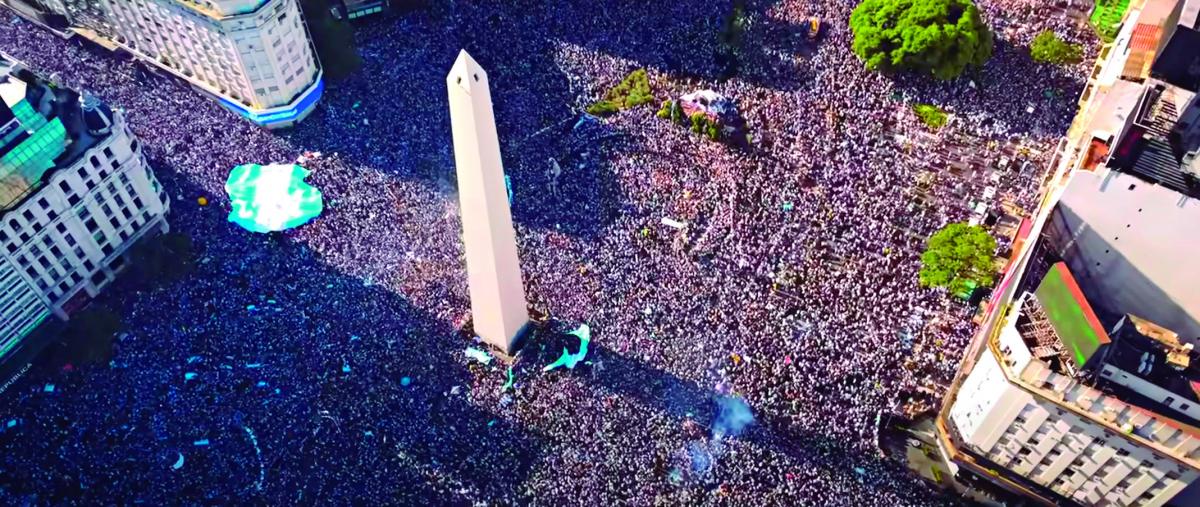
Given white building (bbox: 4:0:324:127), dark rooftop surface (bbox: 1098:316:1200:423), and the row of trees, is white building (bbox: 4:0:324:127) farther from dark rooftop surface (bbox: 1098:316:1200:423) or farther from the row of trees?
dark rooftop surface (bbox: 1098:316:1200:423)

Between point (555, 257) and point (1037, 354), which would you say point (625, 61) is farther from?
point (1037, 354)

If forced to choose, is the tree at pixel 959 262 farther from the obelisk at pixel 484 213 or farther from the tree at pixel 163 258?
the tree at pixel 163 258

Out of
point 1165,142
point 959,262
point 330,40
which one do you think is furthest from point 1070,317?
point 330,40

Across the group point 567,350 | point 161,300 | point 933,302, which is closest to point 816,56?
point 933,302

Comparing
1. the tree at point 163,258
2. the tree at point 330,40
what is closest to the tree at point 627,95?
the tree at point 330,40

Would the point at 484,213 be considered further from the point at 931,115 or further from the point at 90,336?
the point at 931,115

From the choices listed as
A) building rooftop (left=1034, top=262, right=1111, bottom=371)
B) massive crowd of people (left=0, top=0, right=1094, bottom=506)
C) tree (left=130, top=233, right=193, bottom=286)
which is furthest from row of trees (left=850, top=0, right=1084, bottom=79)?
tree (left=130, top=233, right=193, bottom=286)
